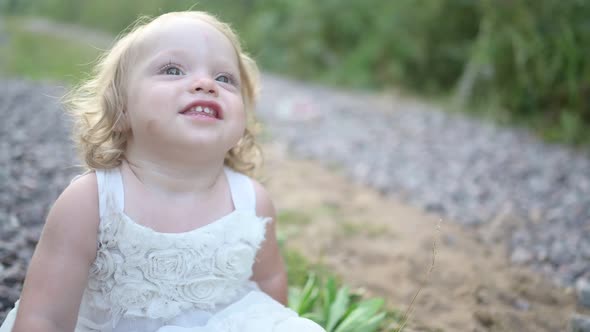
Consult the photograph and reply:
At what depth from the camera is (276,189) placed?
3.82m

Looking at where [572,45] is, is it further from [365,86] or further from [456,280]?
[456,280]

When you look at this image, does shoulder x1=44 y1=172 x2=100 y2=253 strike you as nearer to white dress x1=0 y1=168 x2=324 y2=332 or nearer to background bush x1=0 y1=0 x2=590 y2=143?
white dress x1=0 y1=168 x2=324 y2=332

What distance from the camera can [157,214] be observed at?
1419 millimetres

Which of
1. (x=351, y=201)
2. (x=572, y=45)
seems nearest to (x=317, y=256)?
(x=351, y=201)

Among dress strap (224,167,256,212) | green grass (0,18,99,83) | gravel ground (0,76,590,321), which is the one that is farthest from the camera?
green grass (0,18,99,83)

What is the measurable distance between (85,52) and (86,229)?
33.3ft

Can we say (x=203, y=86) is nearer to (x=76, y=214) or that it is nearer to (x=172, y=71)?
(x=172, y=71)

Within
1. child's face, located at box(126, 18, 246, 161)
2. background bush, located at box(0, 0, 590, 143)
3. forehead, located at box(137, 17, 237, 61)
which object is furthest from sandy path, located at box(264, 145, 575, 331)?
background bush, located at box(0, 0, 590, 143)

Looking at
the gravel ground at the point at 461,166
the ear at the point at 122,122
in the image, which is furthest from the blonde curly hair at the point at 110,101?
the gravel ground at the point at 461,166

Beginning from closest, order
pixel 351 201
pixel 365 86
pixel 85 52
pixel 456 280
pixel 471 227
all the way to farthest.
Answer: pixel 456 280 → pixel 471 227 → pixel 351 201 → pixel 365 86 → pixel 85 52

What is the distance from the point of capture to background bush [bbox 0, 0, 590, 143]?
5875 mm

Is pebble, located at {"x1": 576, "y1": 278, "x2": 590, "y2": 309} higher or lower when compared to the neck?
lower

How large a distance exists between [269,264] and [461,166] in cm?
331

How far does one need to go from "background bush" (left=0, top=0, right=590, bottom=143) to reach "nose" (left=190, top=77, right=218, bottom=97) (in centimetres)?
419
